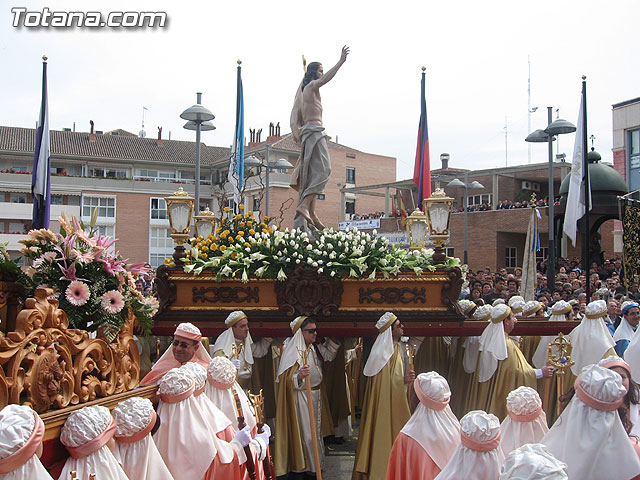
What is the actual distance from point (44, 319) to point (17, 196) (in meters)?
45.3

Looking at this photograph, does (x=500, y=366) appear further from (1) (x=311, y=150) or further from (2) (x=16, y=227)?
(2) (x=16, y=227)

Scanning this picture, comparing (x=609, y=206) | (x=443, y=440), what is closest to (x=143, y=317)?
(x=443, y=440)

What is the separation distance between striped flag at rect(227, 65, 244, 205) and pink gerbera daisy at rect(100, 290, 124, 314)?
10486mm

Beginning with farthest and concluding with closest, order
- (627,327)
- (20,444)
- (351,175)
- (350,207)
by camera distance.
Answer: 1. (351,175)
2. (350,207)
3. (627,327)
4. (20,444)

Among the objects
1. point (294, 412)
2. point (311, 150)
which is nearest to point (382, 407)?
point (294, 412)

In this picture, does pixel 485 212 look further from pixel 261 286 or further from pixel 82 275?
pixel 82 275

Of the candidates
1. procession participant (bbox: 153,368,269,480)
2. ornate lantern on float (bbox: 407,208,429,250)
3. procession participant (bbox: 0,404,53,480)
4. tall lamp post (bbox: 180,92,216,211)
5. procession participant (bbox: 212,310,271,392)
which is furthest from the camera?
tall lamp post (bbox: 180,92,216,211)

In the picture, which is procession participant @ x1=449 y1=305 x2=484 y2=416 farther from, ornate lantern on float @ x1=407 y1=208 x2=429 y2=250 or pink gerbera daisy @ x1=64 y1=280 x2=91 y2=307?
pink gerbera daisy @ x1=64 y1=280 x2=91 y2=307

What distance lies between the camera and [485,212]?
33.9 metres

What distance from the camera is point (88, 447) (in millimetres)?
3277

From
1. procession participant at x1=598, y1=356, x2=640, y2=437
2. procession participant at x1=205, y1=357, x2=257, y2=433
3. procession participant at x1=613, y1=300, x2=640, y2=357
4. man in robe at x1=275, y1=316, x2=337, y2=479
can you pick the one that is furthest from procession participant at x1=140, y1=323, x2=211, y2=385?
procession participant at x1=613, y1=300, x2=640, y2=357

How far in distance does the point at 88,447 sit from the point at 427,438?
2428mm

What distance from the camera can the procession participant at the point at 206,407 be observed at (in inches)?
167

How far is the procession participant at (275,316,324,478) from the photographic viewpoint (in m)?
7.08
